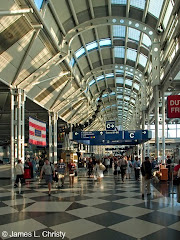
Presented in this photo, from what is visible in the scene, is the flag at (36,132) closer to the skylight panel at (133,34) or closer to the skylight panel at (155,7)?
the skylight panel at (133,34)

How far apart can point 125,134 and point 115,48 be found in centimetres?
921

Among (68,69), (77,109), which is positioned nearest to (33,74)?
(68,69)

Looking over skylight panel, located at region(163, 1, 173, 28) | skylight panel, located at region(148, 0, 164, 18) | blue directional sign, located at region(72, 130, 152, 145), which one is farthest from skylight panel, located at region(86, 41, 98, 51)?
blue directional sign, located at region(72, 130, 152, 145)

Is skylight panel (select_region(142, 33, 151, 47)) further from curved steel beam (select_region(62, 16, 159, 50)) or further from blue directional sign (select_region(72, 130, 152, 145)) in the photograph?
blue directional sign (select_region(72, 130, 152, 145))

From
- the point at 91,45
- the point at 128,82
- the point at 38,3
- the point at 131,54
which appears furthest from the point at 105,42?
the point at 128,82

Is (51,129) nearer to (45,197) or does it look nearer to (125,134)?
(125,134)

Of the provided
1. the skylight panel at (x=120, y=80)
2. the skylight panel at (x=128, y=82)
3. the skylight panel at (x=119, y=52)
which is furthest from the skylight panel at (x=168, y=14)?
the skylight panel at (x=128, y=82)

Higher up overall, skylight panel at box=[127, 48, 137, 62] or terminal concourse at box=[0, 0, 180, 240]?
skylight panel at box=[127, 48, 137, 62]

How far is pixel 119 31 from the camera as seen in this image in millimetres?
23938

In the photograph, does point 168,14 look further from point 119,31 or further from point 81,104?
point 81,104

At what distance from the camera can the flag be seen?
18.2 meters

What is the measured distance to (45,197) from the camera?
34.5 ft

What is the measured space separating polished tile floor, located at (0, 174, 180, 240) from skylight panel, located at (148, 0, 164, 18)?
46.2ft

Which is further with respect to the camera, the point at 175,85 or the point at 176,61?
the point at 175,85
